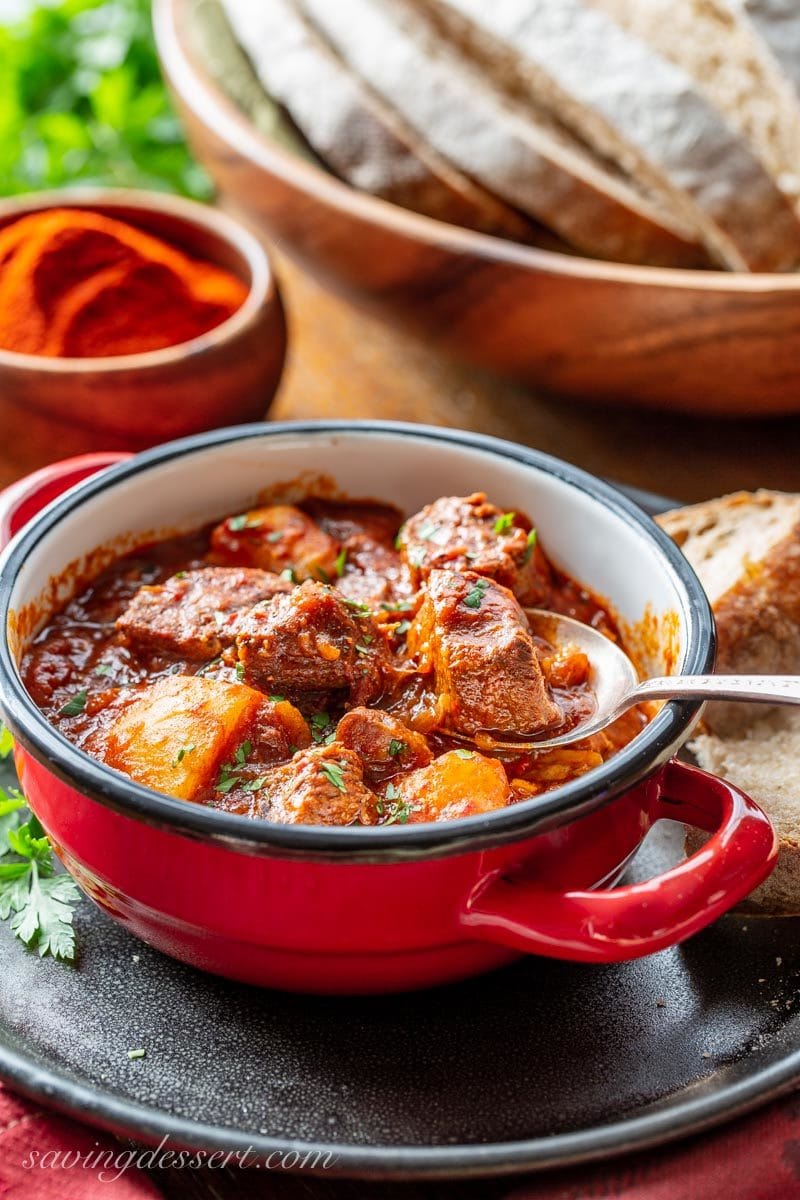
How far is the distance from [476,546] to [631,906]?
3.42ft

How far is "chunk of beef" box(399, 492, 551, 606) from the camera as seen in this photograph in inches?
111

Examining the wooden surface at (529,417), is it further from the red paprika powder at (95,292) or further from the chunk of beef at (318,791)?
the chunk of beef at (318,791)

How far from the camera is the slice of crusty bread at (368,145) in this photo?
167 inches

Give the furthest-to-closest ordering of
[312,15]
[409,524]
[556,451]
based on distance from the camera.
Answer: [312,15], [556,451], [409,524]

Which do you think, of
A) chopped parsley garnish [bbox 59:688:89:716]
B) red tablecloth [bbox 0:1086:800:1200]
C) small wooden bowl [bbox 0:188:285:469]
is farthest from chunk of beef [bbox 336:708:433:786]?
small wooden bowl [bbox 0:188:285:469]

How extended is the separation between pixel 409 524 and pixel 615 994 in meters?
1.20

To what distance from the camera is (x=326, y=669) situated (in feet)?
8.33

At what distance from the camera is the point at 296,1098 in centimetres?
213

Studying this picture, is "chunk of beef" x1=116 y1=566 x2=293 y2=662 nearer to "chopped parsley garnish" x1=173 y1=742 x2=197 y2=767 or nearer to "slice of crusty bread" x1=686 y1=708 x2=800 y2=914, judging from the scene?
"chopped parsley garnish" x1=173 y1=742 x2=197 y2=767

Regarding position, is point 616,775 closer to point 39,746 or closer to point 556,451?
point 39,746

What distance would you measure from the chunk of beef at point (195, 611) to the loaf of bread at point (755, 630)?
1.07 meters

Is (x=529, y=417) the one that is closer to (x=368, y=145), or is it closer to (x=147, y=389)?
(x=368, y=145)

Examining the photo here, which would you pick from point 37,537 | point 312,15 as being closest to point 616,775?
point 37,537

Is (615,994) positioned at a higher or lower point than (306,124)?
lower
